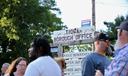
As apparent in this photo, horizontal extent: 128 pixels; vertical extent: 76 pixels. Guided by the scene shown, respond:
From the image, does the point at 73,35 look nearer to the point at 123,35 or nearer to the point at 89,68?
the point at 89,68

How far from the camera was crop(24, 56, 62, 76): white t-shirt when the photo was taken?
5.79 meters

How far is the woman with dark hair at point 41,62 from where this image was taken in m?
5.81

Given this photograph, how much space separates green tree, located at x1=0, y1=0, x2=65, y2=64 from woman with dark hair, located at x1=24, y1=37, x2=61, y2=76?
33.1m

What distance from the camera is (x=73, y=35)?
17.2m

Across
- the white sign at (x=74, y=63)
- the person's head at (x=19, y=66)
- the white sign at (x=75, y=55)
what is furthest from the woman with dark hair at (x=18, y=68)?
the white sign at (x=74, y=63)

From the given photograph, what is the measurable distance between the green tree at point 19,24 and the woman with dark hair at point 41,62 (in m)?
33.1

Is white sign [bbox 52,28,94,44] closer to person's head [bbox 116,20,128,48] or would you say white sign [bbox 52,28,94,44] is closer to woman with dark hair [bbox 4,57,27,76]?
woman with dark hair [bbox 4,57,27,76]

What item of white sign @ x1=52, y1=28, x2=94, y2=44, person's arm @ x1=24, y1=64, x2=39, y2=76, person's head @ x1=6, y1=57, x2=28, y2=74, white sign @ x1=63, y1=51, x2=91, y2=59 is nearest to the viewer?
person's arm @ x1=24, y1=64, x2=39, y2=76

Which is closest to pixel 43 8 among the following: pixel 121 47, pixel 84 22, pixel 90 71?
pixel 84 22

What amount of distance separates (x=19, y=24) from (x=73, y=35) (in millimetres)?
23706

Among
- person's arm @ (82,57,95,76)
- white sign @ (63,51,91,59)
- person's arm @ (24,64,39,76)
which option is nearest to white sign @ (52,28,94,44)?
white sign @ (63,51,91,59)

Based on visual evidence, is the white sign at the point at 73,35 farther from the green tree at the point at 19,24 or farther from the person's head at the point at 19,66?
the green tree at the point at 19,24

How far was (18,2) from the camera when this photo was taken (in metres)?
40.2

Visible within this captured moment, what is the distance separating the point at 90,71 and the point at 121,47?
2702 millimetres
